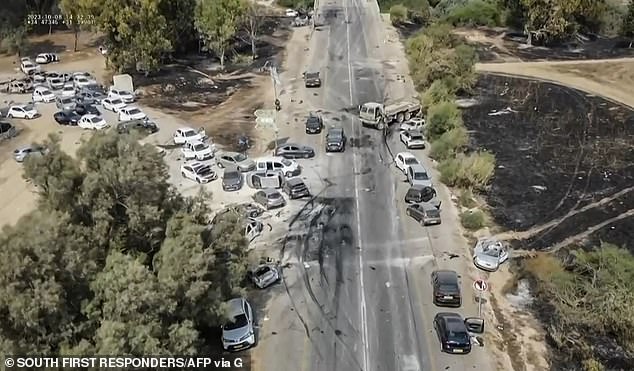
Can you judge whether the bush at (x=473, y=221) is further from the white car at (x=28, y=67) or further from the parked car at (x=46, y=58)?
the parked car at (x=46, y=58)

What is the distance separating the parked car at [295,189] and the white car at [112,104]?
23.4 meters

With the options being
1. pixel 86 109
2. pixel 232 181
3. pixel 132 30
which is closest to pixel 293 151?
pixel 232 181

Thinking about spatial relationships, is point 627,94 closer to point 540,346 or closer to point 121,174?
point 540,346

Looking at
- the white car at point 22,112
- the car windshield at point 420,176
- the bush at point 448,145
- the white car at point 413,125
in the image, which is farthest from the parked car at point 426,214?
the white car at point 22,112

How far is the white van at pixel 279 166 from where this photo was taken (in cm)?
4403

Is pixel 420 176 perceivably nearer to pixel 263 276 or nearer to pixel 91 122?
pixel 263 276

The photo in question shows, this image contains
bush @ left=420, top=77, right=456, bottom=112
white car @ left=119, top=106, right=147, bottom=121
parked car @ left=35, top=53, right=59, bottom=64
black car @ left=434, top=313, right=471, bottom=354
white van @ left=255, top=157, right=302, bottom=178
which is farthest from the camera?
parked car @ left=35, top=53, right=59, bottom=64

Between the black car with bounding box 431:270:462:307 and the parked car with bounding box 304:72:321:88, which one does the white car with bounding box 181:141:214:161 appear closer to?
the parked car with bounding box 304:72:321:88

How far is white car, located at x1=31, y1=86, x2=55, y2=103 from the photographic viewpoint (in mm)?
61616

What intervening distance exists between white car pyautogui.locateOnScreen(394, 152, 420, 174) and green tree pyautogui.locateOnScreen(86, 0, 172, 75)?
1212 inches

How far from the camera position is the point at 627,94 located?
63.8 m

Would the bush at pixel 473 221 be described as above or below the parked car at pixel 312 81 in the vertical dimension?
below

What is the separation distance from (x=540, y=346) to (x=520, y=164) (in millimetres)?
21328

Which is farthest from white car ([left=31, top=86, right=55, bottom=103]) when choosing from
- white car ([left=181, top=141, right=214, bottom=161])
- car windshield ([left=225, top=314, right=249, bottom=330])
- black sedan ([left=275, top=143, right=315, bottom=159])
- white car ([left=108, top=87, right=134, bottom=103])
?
car windshield ([left=225, top=314, right=249, bottom=330])
